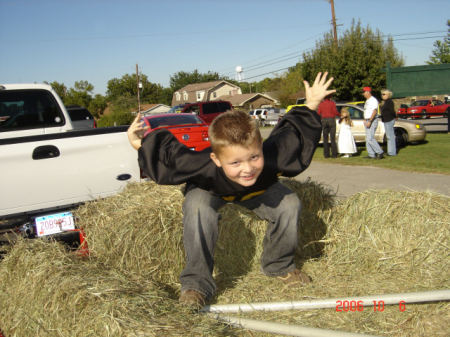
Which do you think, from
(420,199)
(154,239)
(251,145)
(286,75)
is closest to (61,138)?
(154,239)

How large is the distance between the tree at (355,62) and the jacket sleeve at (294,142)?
93.6ft

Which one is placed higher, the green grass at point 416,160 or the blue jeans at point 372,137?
the blue jeans at point 372,137

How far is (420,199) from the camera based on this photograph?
3.28 m

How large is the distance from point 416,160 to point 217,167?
901 cm

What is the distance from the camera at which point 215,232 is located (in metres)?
2.76

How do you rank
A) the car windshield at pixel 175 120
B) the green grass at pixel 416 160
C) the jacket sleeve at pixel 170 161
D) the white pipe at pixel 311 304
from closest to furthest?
1. the white pipe at pixel 311 304
2. the jacket sleeve at pixel 170 161
3. the green grass at pixel 416 160
4. the car windshield at pixel 175 120

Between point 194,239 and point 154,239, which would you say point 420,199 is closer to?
point 194,239

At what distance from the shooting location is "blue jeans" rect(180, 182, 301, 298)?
8.71ft

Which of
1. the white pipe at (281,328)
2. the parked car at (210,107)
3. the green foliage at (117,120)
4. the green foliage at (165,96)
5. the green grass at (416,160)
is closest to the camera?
the white pipe at (281,328)

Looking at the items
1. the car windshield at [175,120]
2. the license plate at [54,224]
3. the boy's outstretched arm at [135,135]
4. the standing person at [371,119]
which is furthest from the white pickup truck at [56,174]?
the standing person at [371,119]

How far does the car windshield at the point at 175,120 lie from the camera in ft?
36.5

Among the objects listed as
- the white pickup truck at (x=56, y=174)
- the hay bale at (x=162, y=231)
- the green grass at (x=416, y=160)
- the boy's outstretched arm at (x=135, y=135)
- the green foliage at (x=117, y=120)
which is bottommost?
the green grass at (x=416, y=160)

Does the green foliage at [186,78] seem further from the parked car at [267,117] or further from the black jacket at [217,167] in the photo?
the black jacket at [217,167]

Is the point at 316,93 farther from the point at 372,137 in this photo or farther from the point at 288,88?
the point at 288,88
